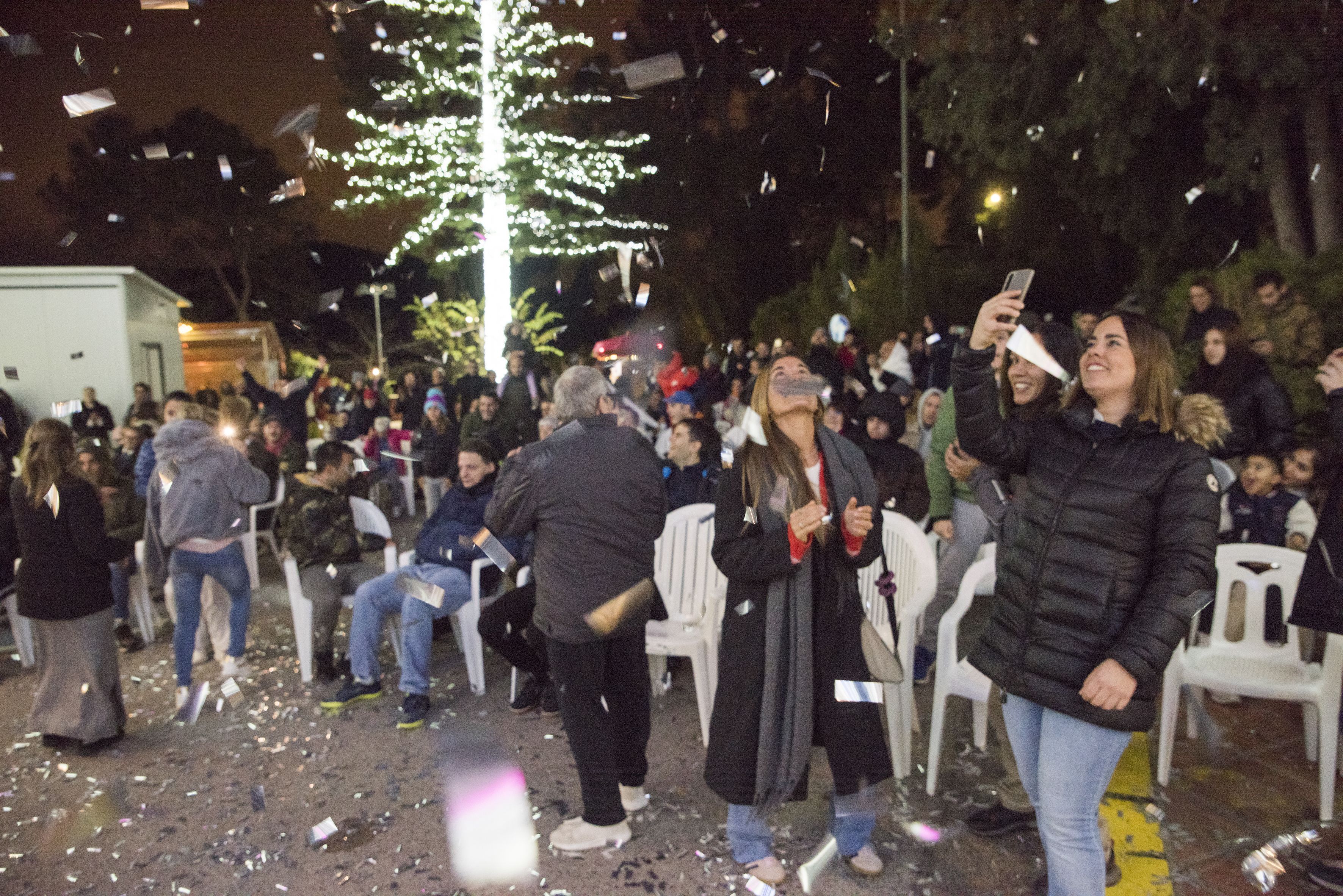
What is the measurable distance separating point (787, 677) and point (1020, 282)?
1.43 metres

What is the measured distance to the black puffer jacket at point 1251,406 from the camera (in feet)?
17.2

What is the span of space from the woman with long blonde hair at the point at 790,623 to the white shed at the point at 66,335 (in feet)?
48.6

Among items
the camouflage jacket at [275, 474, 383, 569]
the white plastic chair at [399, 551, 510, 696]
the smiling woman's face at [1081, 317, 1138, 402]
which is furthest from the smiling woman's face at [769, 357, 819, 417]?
the camouflage jacket at [275, 474, 383, 569]

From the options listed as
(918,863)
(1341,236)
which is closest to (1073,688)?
(918,863)

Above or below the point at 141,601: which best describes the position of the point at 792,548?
above

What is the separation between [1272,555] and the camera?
13.0ft

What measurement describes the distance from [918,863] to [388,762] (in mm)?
2363

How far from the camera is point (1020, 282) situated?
7.55 feet

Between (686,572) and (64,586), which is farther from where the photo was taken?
(686,572)

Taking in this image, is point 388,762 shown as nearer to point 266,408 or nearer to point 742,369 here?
point 266,408

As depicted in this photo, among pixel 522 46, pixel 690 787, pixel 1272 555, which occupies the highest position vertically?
pixel 522 46

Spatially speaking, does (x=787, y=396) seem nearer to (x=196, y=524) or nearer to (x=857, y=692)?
(x=857, y=692)

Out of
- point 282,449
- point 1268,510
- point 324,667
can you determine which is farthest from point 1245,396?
point 282,449

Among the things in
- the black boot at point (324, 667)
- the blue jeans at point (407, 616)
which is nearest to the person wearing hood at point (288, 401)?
the black boot at point (324, 667)
